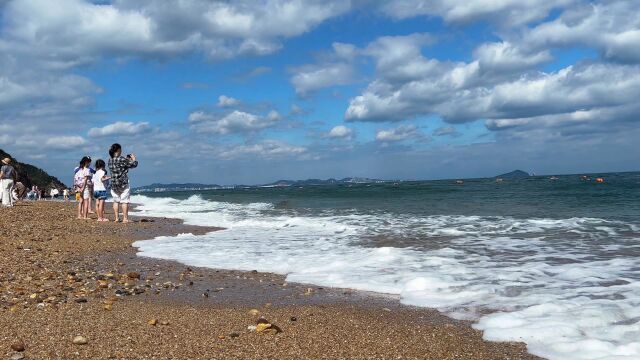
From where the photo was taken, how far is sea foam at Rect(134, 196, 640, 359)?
456cm

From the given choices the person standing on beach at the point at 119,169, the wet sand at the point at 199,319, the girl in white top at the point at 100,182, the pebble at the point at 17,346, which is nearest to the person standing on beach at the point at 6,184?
the girl in white top at the point at 100,182

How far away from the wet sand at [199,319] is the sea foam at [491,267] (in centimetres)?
45

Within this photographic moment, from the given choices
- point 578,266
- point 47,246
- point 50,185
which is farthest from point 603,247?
point 50,185

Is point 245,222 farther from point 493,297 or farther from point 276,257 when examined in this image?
point 493,297

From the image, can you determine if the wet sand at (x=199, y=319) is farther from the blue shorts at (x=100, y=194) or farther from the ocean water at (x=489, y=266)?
the blue shorts at (x=100, y=194)

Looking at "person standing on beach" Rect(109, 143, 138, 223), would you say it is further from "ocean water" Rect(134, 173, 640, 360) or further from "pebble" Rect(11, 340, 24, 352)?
"pebble" Rect(11, 340, 24, 352)

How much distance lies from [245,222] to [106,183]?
436 centimetres

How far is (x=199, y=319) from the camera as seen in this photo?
490 cm

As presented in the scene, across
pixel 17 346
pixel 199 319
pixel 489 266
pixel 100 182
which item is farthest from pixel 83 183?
pixel 17 346

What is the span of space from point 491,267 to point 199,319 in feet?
14.8

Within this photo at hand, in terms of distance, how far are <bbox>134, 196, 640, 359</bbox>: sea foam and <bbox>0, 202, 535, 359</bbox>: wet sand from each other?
0.45 m

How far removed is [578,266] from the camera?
24.2ft

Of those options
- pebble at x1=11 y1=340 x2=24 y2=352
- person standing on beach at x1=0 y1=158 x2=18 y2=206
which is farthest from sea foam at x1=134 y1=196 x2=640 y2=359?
person standing on beach at x1=0 y1=158 x2=18 y2=206

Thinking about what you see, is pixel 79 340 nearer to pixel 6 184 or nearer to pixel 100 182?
pixel 100 182
